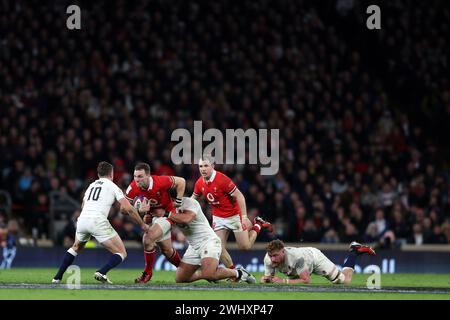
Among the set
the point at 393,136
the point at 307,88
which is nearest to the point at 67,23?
the point at 307,88

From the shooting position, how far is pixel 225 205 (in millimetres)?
17625

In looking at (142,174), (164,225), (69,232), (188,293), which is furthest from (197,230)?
(69,232)

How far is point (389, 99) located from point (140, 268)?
386 inches

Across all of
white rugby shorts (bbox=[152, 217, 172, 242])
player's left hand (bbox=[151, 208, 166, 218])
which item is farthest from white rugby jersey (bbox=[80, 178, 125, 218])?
player's left hand (bbox=[151, 208, 166, 218])

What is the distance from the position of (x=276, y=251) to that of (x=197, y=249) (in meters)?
1.10

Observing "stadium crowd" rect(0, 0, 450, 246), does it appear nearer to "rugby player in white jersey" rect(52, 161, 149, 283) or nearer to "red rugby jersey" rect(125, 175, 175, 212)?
"red rugby jersey" rect(125, 175, 175, 212)

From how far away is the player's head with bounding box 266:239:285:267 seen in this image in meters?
15.3

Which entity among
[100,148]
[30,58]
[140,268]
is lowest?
[140,268]

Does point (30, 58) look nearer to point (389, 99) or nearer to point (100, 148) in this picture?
point (100, 148)

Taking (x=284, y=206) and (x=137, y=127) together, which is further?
(x=137, y=127)

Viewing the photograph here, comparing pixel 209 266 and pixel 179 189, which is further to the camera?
pixel 179 189

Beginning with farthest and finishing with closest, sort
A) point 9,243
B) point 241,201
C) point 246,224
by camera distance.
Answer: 1. point 9,243
2. point 241,201
3. point 246,224

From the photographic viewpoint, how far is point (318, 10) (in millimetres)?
30375

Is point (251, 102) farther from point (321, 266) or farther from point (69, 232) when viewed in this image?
point (321, 266)
